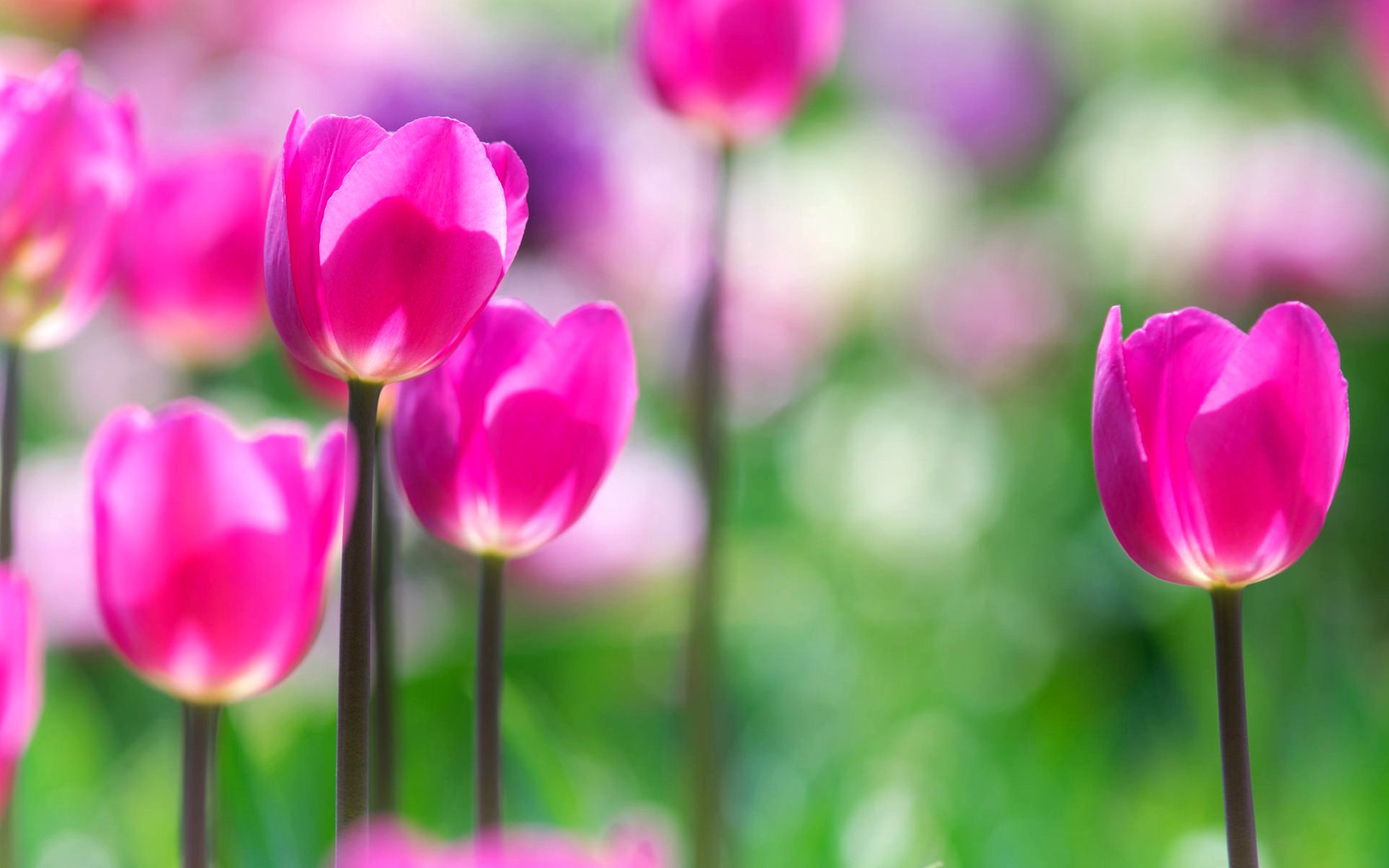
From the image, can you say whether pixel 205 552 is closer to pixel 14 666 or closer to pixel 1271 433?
pixel 14 666

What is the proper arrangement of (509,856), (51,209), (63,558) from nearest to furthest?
1. (509,856)
2. (51,209)
3. (63,558)

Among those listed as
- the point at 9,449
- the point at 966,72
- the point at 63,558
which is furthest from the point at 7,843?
the point at 966,72

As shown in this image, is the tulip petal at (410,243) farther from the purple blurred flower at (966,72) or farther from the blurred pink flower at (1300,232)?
the purple blurred flower at (966,72)

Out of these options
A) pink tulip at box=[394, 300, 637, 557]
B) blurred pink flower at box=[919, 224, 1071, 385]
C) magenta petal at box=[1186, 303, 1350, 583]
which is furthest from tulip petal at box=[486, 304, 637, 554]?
blurred pink flower at box=[919, 224, 1071, 385]

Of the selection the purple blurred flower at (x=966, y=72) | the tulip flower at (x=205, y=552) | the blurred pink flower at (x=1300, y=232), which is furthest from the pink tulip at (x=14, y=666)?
the purple blurred flower at (x=966, y=72)

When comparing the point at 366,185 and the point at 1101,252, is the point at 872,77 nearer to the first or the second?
the point at 1101,252
